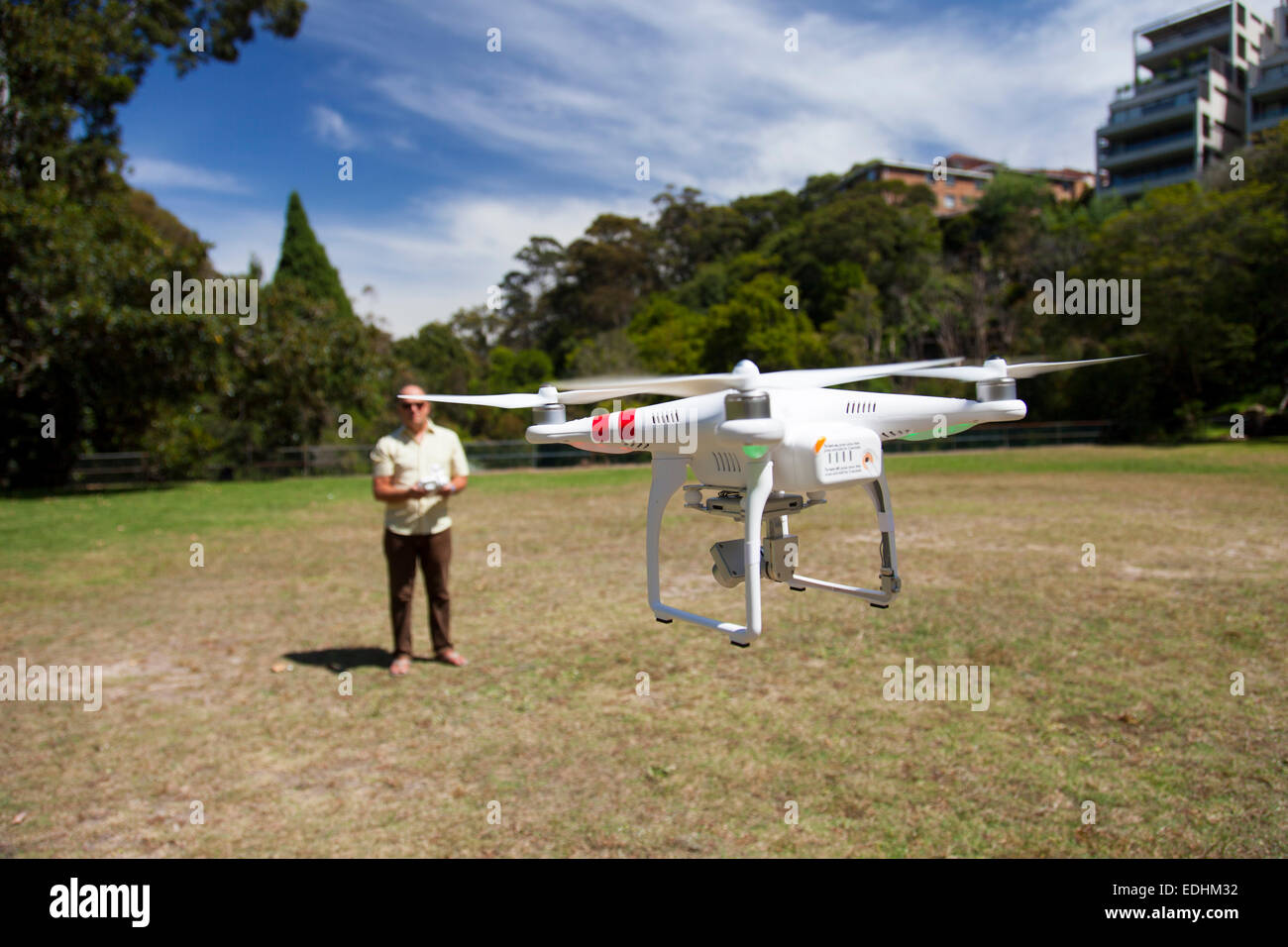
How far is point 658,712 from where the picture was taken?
378 inches

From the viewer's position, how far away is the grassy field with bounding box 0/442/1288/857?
6.97 m

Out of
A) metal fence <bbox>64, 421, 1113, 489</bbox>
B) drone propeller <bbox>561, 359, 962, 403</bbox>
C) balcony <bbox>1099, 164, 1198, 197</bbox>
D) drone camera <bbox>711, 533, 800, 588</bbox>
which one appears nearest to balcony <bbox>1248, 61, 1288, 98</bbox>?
balcony <bbox>1099, 164, 1198, 197</bbox>

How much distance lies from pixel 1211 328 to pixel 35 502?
4044 centimetres

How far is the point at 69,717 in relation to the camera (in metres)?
9.81

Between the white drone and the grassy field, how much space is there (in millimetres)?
326

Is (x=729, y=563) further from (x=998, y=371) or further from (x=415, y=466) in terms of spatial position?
(x=415, y=466)

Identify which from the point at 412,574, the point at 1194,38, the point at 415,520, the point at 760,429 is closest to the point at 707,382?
→ the point at 760,429

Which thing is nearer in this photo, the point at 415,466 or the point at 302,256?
the point at 415,466

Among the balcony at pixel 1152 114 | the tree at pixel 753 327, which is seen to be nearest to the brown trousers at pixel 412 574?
the tree at pixel 753 327

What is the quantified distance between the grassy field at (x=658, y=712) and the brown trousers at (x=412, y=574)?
27.1 inches

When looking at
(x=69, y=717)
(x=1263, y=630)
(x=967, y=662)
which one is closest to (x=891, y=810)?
(x=967, y=662)

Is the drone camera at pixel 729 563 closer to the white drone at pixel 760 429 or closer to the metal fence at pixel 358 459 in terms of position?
the white drone at pixel 760 429

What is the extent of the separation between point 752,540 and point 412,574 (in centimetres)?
1051

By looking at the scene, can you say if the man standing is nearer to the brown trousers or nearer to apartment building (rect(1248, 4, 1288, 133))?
the brown trousers
